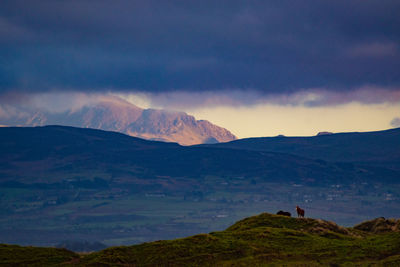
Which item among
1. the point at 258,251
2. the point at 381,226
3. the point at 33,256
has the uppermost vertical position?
the point at 381,226

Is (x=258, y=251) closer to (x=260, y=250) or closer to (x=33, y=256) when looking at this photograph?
(x=260, y=250)

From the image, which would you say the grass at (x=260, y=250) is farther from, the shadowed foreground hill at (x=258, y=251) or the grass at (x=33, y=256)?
the grass at (x=33, y=256)

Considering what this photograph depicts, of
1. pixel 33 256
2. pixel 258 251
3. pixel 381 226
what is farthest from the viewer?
pixel 381 226

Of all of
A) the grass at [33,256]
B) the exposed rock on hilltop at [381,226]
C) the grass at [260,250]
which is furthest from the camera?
the exposed rock on hilltop at [381,226]

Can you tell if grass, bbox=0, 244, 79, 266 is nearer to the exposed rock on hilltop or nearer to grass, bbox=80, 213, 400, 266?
grass, bbox=80, 213, 400, 266

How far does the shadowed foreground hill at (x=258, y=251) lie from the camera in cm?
8950

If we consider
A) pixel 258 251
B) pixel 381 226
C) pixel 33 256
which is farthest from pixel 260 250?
pixel 381 226

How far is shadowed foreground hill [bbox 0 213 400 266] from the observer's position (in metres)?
89.5

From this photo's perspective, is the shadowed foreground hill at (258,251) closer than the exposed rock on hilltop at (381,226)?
Yes

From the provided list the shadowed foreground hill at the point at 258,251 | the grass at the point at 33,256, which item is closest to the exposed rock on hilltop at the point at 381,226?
the shadowed foreground hill at the point at 258,251

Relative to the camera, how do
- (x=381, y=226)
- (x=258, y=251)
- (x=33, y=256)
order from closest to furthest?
(x=258, y=251) < (x=33, y=256) < (x=381, y=226)

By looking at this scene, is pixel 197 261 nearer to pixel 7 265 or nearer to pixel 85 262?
pixel 85 262

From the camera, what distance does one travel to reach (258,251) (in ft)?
307

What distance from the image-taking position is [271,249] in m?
94.6
